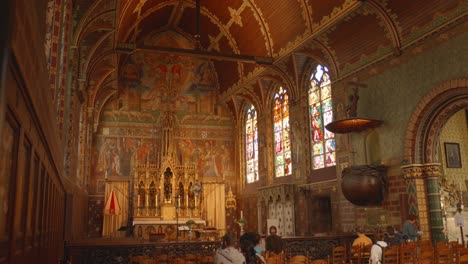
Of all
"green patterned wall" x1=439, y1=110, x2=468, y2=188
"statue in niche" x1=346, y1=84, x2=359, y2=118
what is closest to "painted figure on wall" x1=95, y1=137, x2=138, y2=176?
"statue in niche" x1=346, y1=84, x2=359, y2=118

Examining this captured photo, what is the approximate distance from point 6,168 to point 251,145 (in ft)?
67.0

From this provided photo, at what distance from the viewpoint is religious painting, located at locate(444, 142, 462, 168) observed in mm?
15909

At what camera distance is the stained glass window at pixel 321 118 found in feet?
55.0

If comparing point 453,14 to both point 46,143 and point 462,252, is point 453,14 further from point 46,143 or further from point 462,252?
point 46,143

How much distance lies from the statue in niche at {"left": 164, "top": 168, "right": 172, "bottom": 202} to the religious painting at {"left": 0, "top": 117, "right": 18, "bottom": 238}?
18480 mm

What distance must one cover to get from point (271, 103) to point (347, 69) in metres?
6.18

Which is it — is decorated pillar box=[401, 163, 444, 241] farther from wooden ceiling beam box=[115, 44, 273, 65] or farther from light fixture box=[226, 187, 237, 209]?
light fixture box=[226, 187, 237, 209]

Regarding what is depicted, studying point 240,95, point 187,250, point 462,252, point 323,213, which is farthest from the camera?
point 240,95

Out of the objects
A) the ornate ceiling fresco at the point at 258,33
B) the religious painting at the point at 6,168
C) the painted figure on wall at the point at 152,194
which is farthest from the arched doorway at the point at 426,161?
the painted figure on wall at the point at 152,194

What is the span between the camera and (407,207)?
12555 millimetres

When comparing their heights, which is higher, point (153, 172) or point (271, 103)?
point (271, 103)

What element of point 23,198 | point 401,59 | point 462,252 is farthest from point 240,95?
point 23,198

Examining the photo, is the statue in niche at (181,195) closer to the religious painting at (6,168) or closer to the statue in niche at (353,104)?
the statue in niche at (353,104)

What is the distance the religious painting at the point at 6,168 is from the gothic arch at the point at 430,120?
36.0 ft
